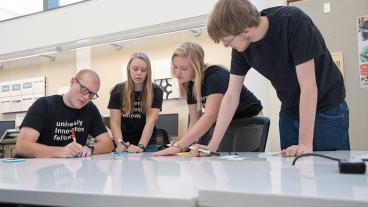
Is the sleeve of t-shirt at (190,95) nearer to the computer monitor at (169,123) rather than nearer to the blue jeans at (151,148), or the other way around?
the blue jeans at (151,148)

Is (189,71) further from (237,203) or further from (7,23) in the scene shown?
(7,23)

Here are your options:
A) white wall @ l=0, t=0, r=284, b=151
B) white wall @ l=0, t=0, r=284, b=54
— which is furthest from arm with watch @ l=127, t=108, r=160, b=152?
white wall @ l=0, t=0, r=284, b=54

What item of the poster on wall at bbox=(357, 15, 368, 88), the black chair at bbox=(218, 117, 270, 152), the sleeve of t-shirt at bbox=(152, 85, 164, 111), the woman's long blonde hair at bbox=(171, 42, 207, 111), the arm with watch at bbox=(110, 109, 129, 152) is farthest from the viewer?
the poster on wall at bbox=(357, 15, 368, 88)

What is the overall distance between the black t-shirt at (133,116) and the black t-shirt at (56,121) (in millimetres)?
177

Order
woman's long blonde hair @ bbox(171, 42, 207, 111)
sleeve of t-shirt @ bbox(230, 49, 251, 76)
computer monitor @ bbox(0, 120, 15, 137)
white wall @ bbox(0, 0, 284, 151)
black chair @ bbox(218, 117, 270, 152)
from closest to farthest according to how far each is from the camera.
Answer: sleeve of t-shirt @ bbox(230, 49, 251, 76) < black chair @ bbox(218, 117, 270, 152) < woman's long blonde hair @ bbox(171, 42, 207, 111) < white wall @ bbox(0, 0, 284, 151) < computer monitor @ bbox(0, 120, 15, 137)

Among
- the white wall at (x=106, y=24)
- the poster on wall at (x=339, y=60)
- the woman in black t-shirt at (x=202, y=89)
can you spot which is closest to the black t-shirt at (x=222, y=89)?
the woman in black t-shirt at (x=202, y=89)

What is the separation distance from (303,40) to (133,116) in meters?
1.20

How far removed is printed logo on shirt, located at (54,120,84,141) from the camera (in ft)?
6.23

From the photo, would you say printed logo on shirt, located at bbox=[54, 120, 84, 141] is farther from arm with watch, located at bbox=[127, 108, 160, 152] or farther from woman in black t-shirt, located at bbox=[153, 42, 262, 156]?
woman in black t-shirt, located at bbox=[153, 42, 262, 156]

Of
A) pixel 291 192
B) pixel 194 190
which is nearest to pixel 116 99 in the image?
pixel 194 190

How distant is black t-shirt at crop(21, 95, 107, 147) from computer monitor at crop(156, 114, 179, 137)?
2.10 m

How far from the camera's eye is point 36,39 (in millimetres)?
5031

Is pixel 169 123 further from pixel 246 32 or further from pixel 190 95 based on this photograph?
pixel 246 32

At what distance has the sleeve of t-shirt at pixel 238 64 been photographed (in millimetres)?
1472
